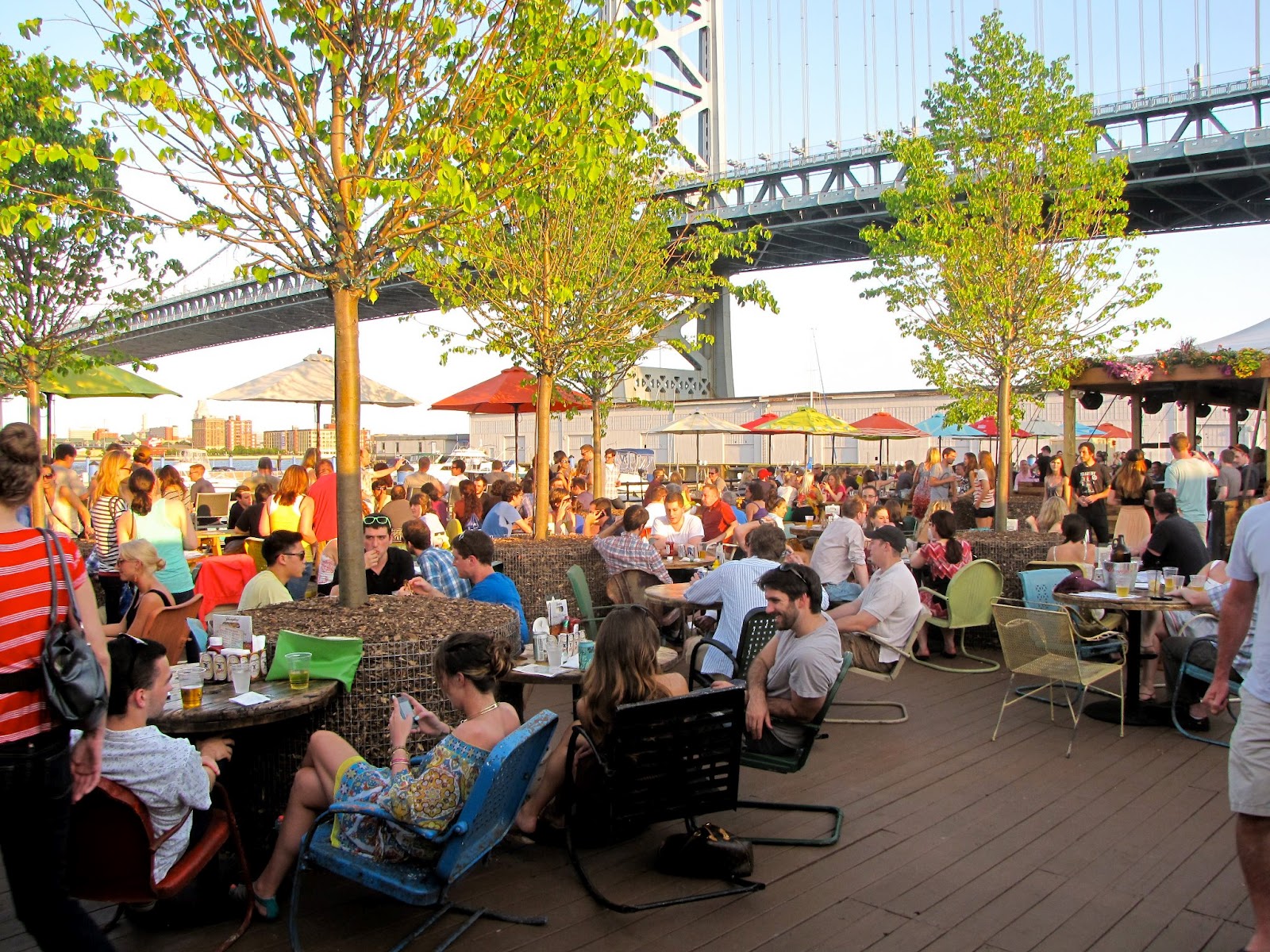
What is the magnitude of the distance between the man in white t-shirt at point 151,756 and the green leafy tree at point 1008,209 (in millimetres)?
8894

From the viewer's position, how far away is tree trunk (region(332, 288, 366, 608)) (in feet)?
15.9

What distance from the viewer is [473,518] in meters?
10.9

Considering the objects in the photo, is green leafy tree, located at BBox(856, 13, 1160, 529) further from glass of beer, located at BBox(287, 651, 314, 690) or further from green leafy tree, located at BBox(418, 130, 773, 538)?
glass of beer, located at BBox(287, 651, 314, 690)

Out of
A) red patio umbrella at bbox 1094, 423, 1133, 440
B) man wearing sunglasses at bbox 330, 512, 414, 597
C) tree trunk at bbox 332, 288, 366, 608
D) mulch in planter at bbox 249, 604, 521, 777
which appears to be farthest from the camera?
red patio umbrella at bbox 1094, 423, 1133, 440

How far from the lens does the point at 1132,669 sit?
243 inches

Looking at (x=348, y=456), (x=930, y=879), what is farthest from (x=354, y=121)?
(x=930, y=879)

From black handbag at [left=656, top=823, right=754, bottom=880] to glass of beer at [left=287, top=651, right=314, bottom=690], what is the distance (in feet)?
5.09

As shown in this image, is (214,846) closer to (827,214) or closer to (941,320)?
(941,320)

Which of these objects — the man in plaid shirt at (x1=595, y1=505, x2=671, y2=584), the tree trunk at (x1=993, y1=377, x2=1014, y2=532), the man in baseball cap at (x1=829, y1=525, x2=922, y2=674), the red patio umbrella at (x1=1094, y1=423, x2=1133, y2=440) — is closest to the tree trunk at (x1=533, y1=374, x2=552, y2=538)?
the man in plaid shirt at (x1=595, y1=505, x2=671, y2=584)

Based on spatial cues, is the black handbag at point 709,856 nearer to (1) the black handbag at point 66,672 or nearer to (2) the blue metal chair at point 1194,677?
(1) the black handbag at point 66,672

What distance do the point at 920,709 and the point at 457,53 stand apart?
4.77 metres

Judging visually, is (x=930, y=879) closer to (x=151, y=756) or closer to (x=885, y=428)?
(x=151, y=756)

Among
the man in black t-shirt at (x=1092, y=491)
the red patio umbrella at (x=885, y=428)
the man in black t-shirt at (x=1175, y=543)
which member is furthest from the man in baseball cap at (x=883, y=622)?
the red patio umbrella at (x=885, y=428)

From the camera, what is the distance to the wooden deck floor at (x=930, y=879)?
131 inches
